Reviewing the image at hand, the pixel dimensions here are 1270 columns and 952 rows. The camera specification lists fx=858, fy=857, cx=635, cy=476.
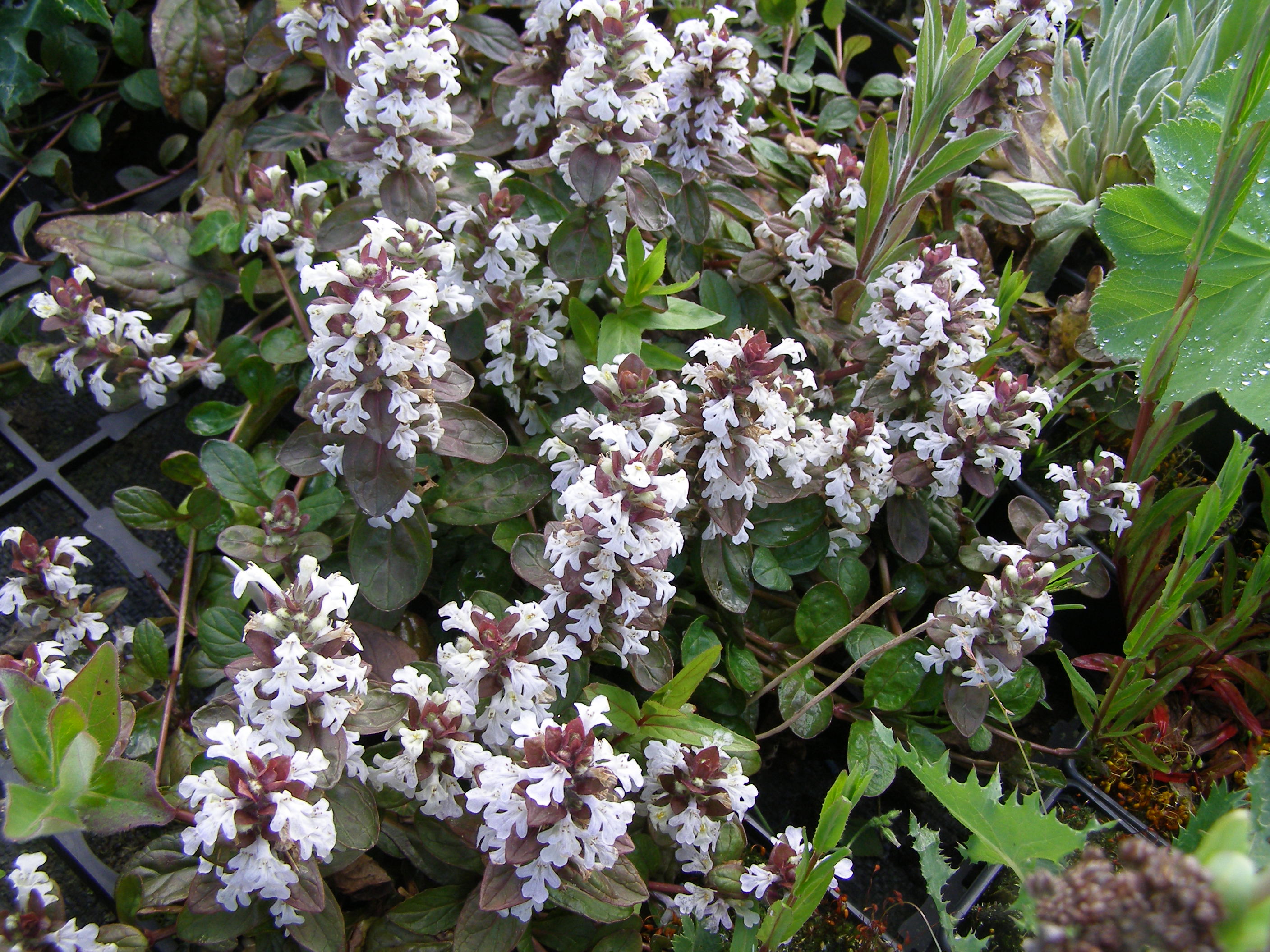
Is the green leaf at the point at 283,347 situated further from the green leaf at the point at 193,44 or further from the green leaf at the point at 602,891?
the green leaf at the point at 602,891

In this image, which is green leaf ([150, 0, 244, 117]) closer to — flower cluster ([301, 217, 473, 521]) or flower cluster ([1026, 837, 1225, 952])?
flower cluster ([301, 217, 473, 521])

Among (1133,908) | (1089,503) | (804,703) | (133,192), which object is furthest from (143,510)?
(1089,503)

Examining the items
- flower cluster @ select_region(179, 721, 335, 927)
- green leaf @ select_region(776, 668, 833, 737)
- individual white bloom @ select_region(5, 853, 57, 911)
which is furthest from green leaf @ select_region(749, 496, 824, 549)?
individual white bloom @ select_region(5, 853, 57, 911)

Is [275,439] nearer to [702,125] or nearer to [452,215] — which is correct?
[452,215]

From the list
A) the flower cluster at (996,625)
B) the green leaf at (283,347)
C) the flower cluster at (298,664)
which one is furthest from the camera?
the green leaf at (283,347)

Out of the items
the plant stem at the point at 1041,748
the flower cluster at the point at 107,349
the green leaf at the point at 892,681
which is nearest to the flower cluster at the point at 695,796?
the green leaf at the point at 892,681

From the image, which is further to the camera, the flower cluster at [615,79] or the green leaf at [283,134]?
the green leaf at [283,134]

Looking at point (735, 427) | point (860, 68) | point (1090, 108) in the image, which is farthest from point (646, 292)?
point (860, 68)

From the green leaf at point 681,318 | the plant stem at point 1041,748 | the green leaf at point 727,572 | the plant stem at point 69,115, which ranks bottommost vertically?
the plant stem at point 1041,748
